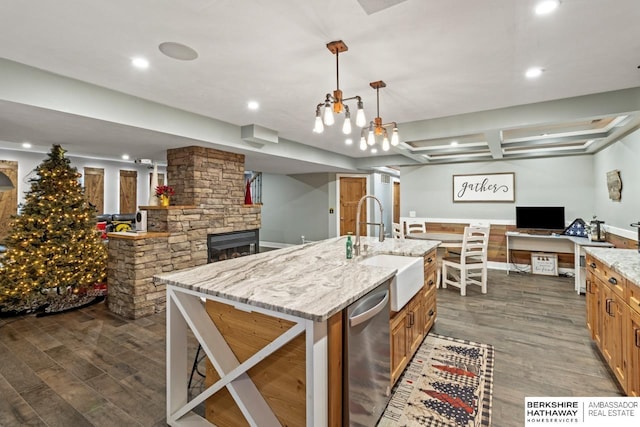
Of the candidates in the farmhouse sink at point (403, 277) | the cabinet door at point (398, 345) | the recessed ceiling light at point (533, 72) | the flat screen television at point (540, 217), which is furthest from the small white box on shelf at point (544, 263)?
the cabinet door at point (398, 345)

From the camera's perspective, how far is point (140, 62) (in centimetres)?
231

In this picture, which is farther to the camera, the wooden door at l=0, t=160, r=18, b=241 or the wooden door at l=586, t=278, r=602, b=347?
the wooden door at l=0, t=160, r=18, b=241

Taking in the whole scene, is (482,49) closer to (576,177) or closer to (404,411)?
(404,411)

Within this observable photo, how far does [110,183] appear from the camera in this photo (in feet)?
26.7

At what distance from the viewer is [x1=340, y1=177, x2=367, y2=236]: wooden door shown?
8336 millimetres

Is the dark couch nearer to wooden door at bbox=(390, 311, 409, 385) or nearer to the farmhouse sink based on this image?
the farmhouse sink

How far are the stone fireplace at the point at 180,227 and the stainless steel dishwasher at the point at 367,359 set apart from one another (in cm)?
311

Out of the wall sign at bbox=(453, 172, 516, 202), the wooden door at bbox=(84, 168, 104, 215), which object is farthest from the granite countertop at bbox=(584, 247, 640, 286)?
the wooden door at bbox=(84, 168, 104, 215)

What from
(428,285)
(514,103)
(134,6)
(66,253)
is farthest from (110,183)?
(514,103)

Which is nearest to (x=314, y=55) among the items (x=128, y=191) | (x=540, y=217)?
(x=540, y=217)

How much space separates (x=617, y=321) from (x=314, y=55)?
286cm

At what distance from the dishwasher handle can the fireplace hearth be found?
334 cm

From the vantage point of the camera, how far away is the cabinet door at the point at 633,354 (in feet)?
5.81

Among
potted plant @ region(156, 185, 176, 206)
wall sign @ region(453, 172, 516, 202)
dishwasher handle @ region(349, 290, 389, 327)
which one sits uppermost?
wall sign @ region(453, 172, 516, 202)
